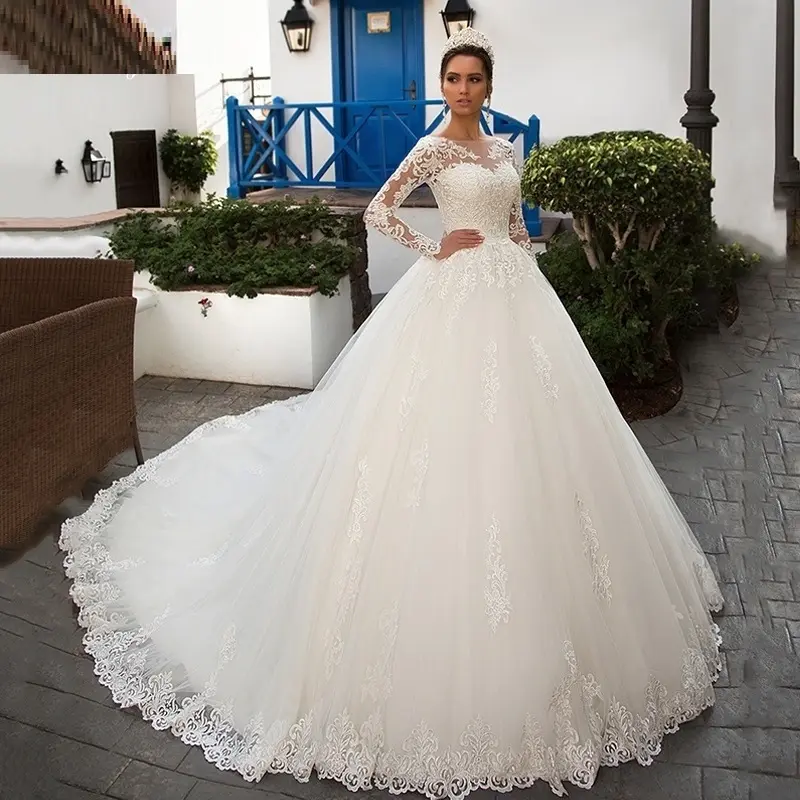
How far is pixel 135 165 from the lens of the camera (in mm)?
11281

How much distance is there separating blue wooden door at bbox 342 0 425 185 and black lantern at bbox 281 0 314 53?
Answer: 388 millimetres

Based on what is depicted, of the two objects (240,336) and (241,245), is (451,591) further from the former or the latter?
(241,245)

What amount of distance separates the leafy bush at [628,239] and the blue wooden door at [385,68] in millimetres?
3982

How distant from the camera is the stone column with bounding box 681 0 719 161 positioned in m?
6.66

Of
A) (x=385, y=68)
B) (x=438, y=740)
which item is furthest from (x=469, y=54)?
(x=385, y=68)

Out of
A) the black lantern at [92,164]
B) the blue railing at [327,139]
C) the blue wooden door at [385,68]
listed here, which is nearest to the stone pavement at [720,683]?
the blue railing at [327,139]

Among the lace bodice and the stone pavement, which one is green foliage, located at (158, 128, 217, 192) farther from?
the lace bodice

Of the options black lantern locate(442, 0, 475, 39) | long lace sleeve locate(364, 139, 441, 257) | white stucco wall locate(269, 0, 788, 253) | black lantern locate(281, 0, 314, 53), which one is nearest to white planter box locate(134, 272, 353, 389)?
long lace sleeve locate(364, 139, 441, 257)

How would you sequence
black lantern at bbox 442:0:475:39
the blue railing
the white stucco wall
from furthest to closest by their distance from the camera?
black lantern at bbox 442:0:475:39, the blue railing, the white stucco wall

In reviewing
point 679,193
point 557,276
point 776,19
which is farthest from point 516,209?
point 776,19

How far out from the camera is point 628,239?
5.98m

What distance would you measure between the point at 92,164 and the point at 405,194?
290 inches

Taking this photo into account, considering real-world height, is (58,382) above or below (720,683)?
above

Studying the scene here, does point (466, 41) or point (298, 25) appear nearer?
point (466, 41)
